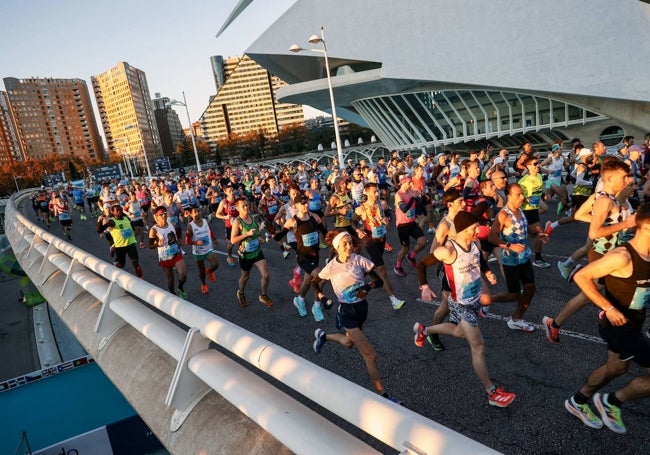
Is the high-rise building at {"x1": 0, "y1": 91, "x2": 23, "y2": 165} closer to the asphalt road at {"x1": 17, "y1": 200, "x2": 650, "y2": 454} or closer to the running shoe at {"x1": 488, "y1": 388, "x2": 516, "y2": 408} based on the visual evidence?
the asphalt road at {"x1": 17, "y1": 200, "x2": 650, "y2": 454}

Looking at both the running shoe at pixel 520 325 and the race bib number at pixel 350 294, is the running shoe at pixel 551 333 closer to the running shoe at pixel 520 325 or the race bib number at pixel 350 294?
the running shoe at pixel 520 325

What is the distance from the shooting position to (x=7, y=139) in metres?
154

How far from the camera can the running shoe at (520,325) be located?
4.65 metres

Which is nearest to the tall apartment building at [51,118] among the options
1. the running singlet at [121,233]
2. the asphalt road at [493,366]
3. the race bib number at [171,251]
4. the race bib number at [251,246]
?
the running singlet at [121,233]

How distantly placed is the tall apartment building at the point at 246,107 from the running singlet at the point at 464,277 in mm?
146944

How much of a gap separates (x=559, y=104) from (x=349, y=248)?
1224 inches

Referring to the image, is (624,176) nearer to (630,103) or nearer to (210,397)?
(210,397)

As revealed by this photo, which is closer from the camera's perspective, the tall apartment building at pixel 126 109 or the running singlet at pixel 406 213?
the running singlet at pixel 406 213

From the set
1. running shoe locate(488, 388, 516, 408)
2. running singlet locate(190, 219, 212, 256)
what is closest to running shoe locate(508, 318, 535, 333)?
running shoe locate(488, 388, 516, 408)

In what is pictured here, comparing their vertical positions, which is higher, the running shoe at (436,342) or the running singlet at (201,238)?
the running singlet at (201,238)

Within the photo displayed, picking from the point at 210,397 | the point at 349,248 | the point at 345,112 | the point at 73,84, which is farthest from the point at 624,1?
the point at 73,84

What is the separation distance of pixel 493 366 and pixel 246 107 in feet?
509

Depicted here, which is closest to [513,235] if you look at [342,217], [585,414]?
[585,414]

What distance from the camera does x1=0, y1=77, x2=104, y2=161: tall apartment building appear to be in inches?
6014
